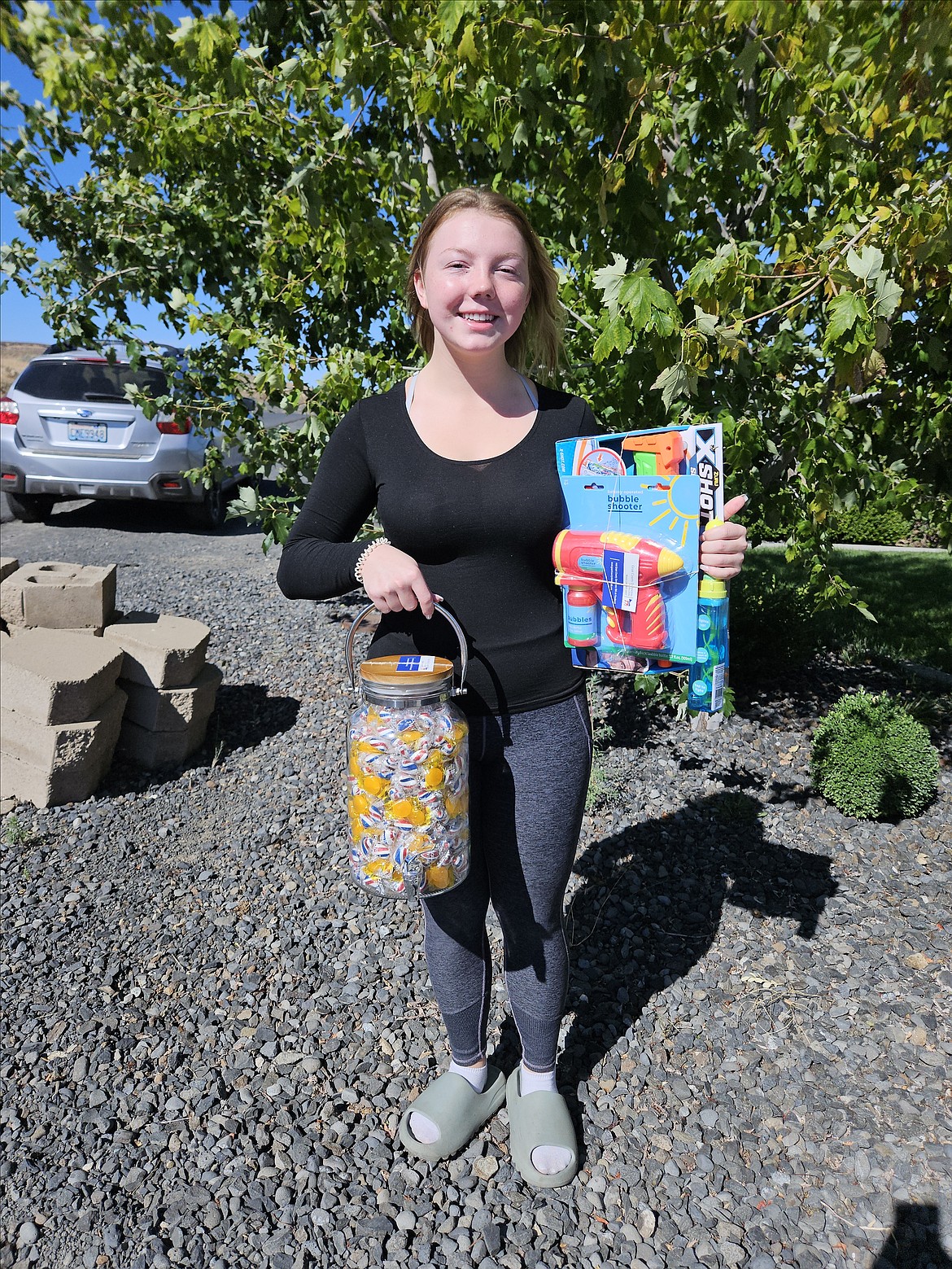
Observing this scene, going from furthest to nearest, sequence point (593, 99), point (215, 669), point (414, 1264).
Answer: point (215, 669) < point (593, 99) < point (414, 1264)

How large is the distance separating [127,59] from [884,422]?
3.30 m

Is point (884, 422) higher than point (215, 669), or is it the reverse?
point (884, 422)

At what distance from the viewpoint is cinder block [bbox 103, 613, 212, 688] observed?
3697 millimetres

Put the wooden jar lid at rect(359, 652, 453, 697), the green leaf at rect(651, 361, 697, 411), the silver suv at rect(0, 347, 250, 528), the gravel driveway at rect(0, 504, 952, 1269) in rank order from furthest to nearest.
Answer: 1. the silver suv at rect(0, 347, 250, 528)
2. the green leaf at rect(651, 361, 697, 411)
3. the gravel driveway at rect(0, 504, 952, 1269)
4. the wooden jar lid at rect(359, 652, 453, 697)

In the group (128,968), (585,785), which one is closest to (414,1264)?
(585,785)

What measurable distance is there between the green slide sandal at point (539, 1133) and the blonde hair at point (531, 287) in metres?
1.79

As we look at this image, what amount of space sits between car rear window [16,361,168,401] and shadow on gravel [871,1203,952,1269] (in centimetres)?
818

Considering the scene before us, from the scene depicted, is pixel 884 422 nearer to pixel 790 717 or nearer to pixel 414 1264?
pixel 790 717

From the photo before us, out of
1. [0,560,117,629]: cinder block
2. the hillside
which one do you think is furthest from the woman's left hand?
the hillside

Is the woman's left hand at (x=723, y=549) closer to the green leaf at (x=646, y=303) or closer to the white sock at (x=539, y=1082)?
the green leaf at (x=646, y=303)

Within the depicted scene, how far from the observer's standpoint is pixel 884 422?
131 inches

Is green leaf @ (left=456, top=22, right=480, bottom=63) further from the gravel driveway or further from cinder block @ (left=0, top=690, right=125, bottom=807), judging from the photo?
cinder block @ (left=0, top=690, right=125, bottom=807)

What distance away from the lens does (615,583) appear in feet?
4.91

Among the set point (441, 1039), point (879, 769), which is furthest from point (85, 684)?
point (879, 769)
